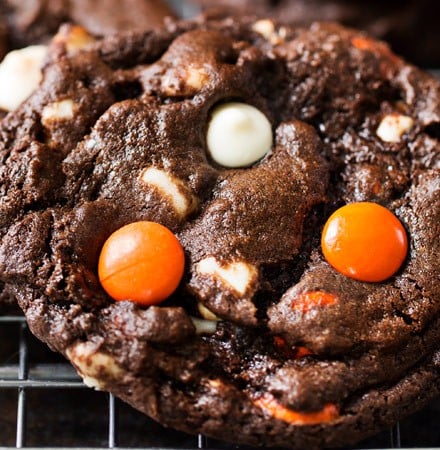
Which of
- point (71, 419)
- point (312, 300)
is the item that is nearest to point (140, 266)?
point (312, 300)

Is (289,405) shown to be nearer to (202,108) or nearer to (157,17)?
(202,108)

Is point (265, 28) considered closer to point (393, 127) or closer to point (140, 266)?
point (393, 127)

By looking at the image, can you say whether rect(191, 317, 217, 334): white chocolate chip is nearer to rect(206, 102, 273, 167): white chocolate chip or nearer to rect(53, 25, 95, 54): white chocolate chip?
rect(206, 102, 273, 167): white chocolate chip

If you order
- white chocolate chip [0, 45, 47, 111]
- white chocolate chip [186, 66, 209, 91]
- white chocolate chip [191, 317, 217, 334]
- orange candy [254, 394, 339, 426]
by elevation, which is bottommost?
orange candy [254, 394, 339, 426]

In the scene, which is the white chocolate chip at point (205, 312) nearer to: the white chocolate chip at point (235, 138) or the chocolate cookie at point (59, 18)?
the white chocolate chip at point (235, 138)

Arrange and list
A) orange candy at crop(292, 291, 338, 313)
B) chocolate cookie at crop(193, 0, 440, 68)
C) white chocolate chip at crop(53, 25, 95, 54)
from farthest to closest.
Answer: chocolate cookie at crop(193, 0, 440, 68), white chocolate chip at crop(53, 25, 95, 54), orange candy at crop(292, 291, 338, 313)

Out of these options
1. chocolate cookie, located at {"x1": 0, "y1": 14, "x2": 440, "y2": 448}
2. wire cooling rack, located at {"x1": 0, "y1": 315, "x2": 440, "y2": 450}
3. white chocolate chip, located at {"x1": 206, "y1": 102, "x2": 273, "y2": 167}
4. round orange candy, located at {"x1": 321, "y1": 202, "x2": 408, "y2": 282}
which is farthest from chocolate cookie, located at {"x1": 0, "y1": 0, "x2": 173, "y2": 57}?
round orange candy, located at {"x1": 321, "y1": 202, "x2": 408, "y2": 282}

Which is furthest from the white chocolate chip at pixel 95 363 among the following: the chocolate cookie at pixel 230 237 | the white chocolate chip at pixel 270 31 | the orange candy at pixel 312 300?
the white chocolate chip at pixel 270 31
